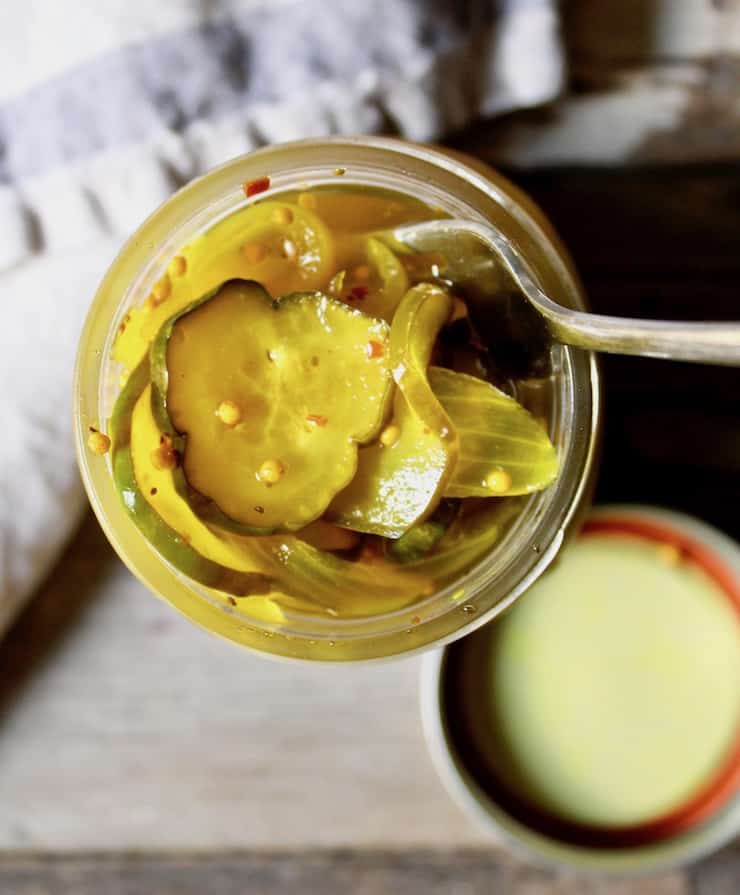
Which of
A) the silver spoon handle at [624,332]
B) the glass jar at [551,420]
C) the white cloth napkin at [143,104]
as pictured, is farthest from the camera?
the white cloth napkin at [143,104]

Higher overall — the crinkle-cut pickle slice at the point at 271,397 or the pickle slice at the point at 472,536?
the crinkle-cut pickle slice at the point at 271,397

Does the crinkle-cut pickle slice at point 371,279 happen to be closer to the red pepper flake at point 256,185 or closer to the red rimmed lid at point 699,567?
the red pepper flake at point 256,185

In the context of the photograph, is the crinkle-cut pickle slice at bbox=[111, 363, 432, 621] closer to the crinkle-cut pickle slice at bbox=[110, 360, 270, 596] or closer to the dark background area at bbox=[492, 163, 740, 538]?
the crinkle-cut pickle slice at bbox=[110, 360, 270, 596]

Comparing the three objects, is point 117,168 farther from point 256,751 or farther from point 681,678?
point 681,678

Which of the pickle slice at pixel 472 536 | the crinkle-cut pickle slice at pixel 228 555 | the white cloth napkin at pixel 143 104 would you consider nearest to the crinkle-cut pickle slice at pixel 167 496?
the crinkle-cut pickle slice at pixel 228 555

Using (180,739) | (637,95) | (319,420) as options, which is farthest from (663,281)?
(180,739)

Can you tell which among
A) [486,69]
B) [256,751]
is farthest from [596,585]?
[486,69]
